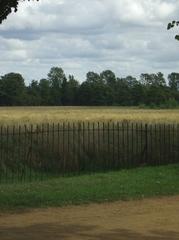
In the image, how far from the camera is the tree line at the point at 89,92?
3132 inches

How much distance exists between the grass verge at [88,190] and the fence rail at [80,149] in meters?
3.48

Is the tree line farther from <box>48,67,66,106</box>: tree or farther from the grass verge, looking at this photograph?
the grass verge

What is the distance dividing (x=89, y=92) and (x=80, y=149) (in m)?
70.7

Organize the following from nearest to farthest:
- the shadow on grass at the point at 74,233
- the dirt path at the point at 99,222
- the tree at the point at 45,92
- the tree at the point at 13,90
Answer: the shadow on grass at the point at 74,233
the dirt path at the point at 99,222
the tree at the point at 13,90
the tree at the point at 45,92

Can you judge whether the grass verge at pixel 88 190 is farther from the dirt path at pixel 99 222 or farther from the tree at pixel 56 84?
the tree at pixel 56 84

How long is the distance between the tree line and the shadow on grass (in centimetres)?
6809

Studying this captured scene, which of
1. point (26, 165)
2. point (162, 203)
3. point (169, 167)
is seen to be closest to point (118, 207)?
point (162, 203)

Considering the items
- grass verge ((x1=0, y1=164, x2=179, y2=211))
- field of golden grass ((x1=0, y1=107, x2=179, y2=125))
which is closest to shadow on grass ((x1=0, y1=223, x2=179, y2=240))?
grass verge ((x1=0, y1=164, x2=179, y2=211))

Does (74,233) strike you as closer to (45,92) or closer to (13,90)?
(13,90)

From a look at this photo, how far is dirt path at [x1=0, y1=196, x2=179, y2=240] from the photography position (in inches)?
338

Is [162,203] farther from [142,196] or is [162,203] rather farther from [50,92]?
[50,92]

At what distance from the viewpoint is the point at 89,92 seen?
90.5 meters

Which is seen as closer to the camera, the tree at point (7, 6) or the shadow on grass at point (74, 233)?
the shadow on grass at point (74, 233)

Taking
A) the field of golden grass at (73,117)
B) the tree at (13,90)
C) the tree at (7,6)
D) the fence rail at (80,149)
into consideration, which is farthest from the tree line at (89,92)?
the tree at (7,6)
